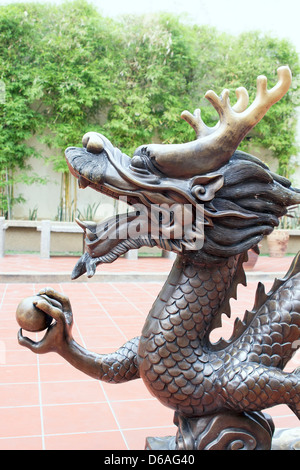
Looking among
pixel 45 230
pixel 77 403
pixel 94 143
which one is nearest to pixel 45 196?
pixel 45 230

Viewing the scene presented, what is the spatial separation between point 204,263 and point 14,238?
264 inches

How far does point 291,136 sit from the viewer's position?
359 inches

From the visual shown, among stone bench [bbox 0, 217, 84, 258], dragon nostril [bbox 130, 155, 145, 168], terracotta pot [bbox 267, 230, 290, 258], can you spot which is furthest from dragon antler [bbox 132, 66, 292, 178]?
terracotta pot [bbox 267, 230, 290, 258]

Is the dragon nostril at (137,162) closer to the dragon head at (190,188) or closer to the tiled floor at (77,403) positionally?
the dragon head at (190,188)

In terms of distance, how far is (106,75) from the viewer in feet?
26.1

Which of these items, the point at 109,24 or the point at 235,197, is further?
the point at 109,24

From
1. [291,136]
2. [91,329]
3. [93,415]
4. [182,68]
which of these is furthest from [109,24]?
[93,415]

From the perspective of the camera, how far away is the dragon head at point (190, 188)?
3.21 ft

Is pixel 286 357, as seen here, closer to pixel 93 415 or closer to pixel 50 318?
pixel 50 318

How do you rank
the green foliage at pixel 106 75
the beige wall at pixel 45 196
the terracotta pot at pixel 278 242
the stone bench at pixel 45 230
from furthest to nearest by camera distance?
the beige wall at pixel 45 196 → the terracotta pot at pixel 278 242 → the green foliage at pixel 106 75 → the stone bench at pixel 45 230

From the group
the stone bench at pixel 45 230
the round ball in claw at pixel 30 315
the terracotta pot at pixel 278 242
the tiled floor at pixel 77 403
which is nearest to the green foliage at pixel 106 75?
the stone bench at pixel 45 230

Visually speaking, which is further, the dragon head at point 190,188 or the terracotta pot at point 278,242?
the terracotta pot at point 278,242

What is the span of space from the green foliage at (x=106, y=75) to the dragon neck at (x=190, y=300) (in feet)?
22.5

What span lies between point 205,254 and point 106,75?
759cm
